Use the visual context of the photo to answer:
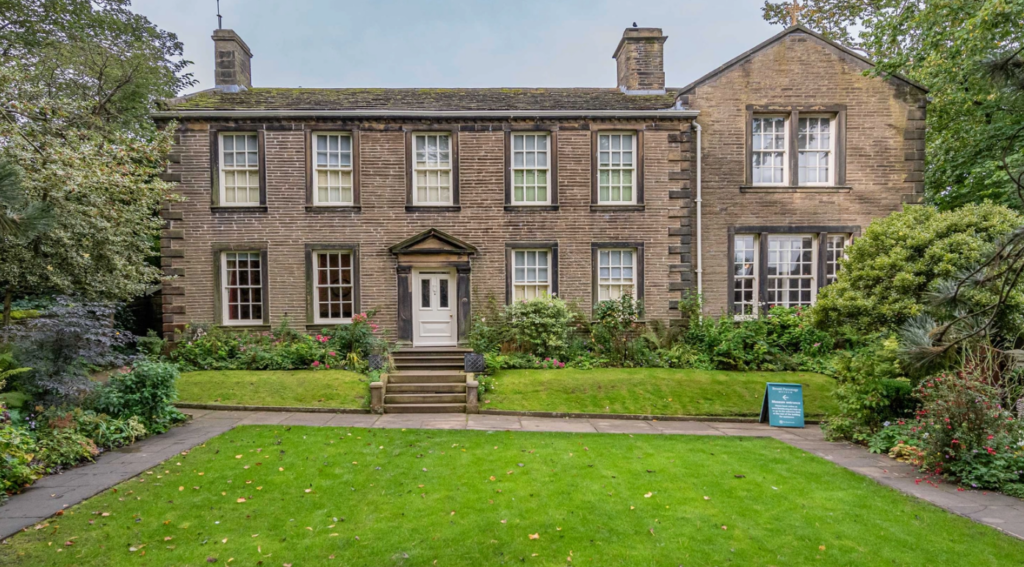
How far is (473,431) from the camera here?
8.20m

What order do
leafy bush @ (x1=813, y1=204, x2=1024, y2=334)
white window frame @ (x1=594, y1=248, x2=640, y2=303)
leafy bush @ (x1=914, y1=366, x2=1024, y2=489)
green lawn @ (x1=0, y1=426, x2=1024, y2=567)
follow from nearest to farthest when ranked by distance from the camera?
green lawn @ (x1=0, y1=426, x2=1024, y2=567) < leafy bush @ (x1=914, y1=366, x2=1024, y2=489) < leafy bush @ (x1=813, y1=204, x2=1024, y2=334) < white window frame @ (x1=594, y1=248, x2=640, y2=303)

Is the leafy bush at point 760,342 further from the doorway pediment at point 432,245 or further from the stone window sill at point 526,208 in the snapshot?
the doorway pediment at point 432,245

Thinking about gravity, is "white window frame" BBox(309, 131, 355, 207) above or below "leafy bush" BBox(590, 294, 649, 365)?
above

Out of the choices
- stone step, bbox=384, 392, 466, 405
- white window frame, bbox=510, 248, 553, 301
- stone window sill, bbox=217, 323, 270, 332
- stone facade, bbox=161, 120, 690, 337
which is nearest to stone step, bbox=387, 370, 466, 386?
stone step, bbox=384, 392, 466, 405

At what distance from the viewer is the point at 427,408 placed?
9.90 meters

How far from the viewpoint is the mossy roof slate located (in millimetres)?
13445

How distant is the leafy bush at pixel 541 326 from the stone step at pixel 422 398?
287 centimetres

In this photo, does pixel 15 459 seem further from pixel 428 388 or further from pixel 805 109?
pixel 805 109

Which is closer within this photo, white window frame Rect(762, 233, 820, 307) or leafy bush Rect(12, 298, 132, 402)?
leafy bush Rect(12, 298, 132, 402)

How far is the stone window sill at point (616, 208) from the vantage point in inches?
534

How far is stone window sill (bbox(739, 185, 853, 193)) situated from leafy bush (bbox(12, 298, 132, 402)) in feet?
48.8

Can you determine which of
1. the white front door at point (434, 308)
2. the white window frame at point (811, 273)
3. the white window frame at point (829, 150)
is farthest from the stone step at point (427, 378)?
the white window frame at point (829, 150)

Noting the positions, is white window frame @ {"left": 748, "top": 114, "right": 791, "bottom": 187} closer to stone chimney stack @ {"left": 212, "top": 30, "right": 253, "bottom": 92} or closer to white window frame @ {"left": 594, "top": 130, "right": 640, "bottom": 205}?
white window frame @ {"left": 594, "top": 130, "right": 640, "bottom": 205}

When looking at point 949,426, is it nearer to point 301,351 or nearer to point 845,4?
point 301,351
